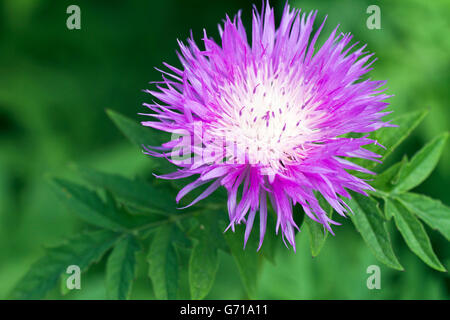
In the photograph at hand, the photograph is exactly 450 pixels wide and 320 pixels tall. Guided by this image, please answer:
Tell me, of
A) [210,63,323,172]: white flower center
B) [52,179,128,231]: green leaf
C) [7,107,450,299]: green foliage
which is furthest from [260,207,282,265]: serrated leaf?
[52,179,128,231]: green leaf

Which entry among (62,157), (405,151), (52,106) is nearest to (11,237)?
(62,157)

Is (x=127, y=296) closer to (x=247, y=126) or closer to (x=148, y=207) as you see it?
(x=148, y=207)

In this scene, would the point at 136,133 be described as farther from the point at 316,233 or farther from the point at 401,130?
the point at 401,130

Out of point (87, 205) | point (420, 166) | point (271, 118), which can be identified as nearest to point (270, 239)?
point (271, 118)

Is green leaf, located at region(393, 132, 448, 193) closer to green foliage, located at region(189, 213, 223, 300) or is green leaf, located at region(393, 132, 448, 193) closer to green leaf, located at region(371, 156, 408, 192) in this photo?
green leaf, located at region(371, 156, 408, 192)

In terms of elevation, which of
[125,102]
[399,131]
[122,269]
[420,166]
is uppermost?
[125,102]

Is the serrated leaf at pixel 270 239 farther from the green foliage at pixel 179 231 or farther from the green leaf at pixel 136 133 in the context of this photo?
the green leaf at pixel 136 133
